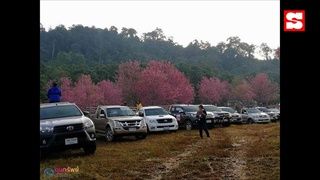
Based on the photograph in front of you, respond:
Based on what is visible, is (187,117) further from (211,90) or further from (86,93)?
(211,90)

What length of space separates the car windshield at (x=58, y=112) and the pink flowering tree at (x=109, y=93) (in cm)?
5877

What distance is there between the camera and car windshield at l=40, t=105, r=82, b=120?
13492 mm

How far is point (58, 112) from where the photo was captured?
1373 centimetres

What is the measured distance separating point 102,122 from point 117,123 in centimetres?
130

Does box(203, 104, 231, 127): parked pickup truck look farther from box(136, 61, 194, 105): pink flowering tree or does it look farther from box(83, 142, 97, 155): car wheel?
box(136, 61, 194, 105): pink flowering tree

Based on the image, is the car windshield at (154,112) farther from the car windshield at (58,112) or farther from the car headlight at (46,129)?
the car headlight at (46,129)

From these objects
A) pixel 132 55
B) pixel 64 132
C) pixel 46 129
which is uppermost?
pixel 132 55

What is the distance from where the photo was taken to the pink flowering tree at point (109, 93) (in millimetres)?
73312
